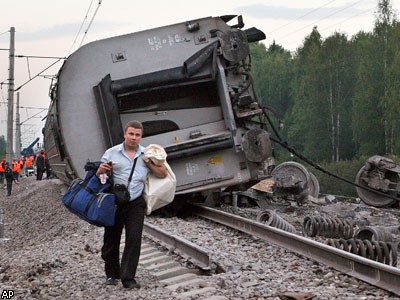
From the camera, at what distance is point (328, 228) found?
9.59m

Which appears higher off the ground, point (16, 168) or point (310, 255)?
point (310, 255)

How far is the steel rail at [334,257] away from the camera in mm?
5486

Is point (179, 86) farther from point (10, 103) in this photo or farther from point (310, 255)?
point (10, 103)

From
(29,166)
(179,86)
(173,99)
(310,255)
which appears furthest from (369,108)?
(310,255)

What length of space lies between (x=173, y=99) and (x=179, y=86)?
51cm

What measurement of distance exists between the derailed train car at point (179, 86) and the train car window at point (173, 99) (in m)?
0.26

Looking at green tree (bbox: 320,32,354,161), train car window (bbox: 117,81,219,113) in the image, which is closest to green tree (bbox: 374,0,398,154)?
green tree (bbox: 320,32,354,161)

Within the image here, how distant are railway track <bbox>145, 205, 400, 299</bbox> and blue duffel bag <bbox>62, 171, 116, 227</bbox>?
2.98 feet

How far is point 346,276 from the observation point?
6.01 metres

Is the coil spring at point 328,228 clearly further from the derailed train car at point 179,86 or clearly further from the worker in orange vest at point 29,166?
the worker in orange vest at point 29,166

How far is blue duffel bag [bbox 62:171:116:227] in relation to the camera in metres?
5.57

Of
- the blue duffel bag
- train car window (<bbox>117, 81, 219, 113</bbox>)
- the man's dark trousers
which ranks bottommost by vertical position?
the man's dark trousers

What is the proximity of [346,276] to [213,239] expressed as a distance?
9.59ft

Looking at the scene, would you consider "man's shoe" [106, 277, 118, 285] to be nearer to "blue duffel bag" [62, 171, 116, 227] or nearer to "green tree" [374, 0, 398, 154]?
"blue duffel bag" [62, 171, 116, 227]
